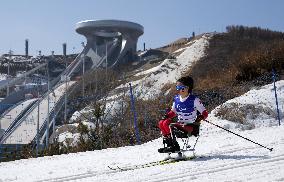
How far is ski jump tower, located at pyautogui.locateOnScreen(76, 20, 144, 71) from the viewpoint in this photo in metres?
67.2

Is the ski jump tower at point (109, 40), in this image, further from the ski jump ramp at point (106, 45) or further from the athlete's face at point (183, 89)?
the athlete's face at point (183, 89)

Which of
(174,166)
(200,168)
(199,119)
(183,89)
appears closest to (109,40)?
(183,89)

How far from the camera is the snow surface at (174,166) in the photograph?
5812mm

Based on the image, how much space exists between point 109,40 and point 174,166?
68554 mm

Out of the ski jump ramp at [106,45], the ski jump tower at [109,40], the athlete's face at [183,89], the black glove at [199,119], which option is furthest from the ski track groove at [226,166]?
the ski jump tower at [109,40]

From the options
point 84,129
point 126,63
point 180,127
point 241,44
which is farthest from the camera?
point 126,63

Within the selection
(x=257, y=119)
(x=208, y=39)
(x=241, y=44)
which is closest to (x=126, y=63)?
(x=208, y=39)

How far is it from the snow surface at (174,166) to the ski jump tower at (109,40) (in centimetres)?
5463

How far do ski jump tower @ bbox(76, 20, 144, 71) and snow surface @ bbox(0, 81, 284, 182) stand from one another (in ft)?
179

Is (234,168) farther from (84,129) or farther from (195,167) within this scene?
(84,129)

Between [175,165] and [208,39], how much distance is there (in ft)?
152

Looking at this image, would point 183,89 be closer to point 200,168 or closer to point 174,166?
point 174,166

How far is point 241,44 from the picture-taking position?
4809cm

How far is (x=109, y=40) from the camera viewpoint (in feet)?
244
